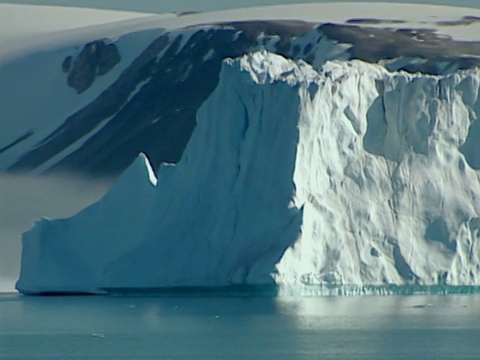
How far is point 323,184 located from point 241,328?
330 centimetres

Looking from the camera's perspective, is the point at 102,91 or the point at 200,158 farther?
the point at 102,91

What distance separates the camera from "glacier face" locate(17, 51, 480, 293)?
3319 cm

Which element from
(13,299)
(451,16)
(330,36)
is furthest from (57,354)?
(451,16)

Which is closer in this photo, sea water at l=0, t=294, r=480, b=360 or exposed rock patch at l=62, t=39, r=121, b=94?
sea water at l=0, t=294, r=480, b=360

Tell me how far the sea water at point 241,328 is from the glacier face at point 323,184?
3.09 ft

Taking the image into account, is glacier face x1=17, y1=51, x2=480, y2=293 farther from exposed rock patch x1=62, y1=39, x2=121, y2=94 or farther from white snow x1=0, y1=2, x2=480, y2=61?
exposed rock patch x1=62, y1=39, x2=121, y2=94

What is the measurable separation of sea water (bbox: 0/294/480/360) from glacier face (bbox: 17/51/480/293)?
37.1 inches

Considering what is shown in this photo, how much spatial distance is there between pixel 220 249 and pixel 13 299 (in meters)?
10.0

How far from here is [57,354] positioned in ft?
92.8

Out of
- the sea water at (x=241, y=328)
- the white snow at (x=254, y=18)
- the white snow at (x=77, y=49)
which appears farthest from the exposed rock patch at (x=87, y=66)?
the sea water at (x=241, y=328)

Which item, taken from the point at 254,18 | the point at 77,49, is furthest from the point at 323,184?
the point at 77,49

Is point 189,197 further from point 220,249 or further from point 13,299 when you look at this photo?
point 13,299

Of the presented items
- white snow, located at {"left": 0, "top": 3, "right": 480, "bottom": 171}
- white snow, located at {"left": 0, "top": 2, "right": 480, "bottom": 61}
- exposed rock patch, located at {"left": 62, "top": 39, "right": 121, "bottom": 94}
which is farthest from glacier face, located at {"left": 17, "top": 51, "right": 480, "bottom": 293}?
exposed rock patch, located at {"left": 62, "top": 39, "right": 121, "bottom": 94}

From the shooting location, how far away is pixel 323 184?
1321 inches
